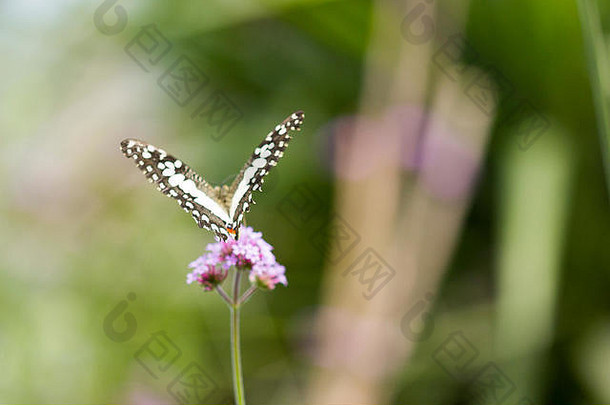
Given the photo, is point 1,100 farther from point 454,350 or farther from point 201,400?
point 454,350

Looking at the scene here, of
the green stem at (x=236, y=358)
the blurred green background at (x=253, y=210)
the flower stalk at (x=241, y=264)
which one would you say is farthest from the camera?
the blurred green background at (x=253, y=210)

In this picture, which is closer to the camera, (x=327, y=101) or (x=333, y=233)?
(x=333, y=233)

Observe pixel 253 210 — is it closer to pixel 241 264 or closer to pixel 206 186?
pixel 206 186

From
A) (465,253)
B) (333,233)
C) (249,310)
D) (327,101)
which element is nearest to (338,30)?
(327,101)

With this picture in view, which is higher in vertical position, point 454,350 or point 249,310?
point 249,310

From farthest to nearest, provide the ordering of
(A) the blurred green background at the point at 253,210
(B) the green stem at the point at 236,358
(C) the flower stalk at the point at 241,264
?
(A) the blurred green background at the point at 253,210 < (C) the flower stalk at the point at 241,264 < (B) the green stem at the point at 236,358

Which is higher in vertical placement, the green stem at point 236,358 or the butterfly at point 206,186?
the butterfly at point 206,186

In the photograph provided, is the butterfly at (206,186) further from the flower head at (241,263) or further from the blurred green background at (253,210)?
the blurred green background at (253,210)

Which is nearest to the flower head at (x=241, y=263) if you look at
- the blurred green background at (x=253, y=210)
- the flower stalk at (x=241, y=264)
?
the flower stalk at (x=241, y=264)
